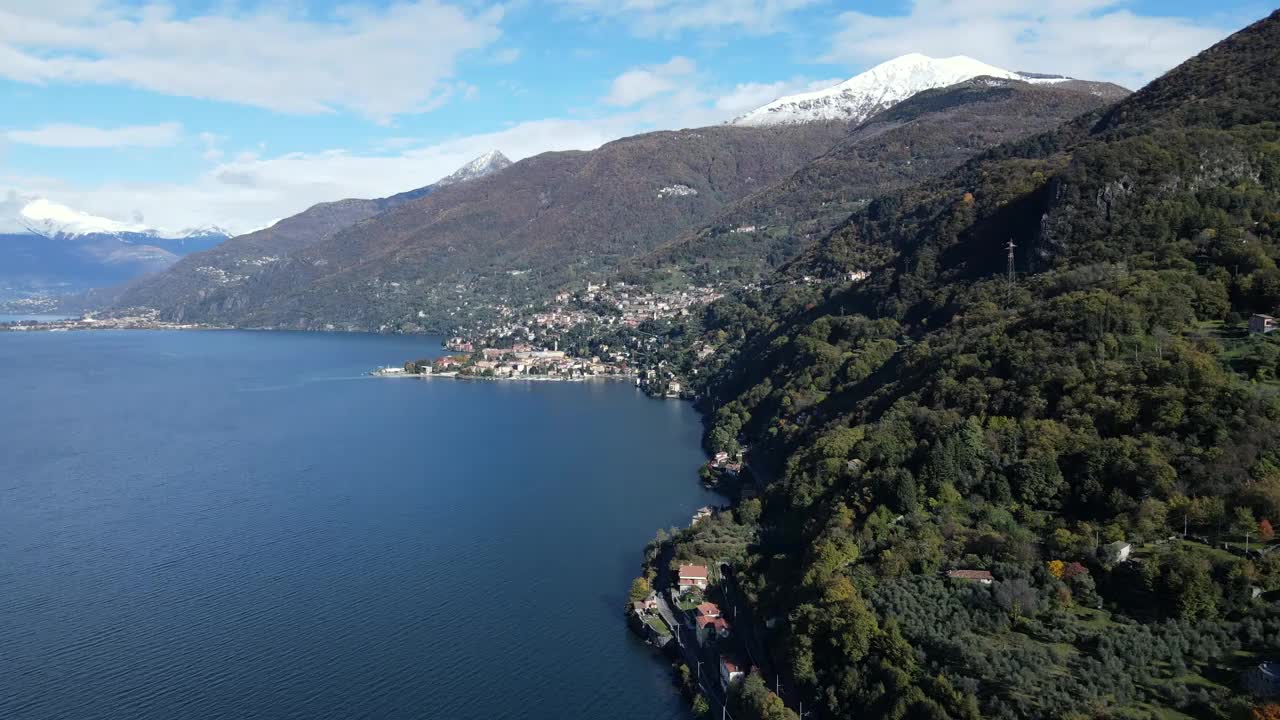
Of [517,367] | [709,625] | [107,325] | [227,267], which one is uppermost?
[227,267]

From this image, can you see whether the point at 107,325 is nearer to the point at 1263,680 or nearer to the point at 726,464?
the point at 726,464

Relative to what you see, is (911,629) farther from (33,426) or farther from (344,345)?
(344,345)

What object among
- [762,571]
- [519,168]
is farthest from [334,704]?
[519,168]

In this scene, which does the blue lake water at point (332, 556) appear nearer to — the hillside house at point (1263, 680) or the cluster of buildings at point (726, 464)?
the cluster of buildings at point (726, 464)

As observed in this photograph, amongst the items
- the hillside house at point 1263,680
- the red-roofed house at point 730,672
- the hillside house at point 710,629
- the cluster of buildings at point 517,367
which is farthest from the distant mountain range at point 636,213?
the hillside house at point 1263,680

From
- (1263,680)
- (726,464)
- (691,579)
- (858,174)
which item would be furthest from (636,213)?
(1263,680)

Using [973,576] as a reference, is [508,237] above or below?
above
